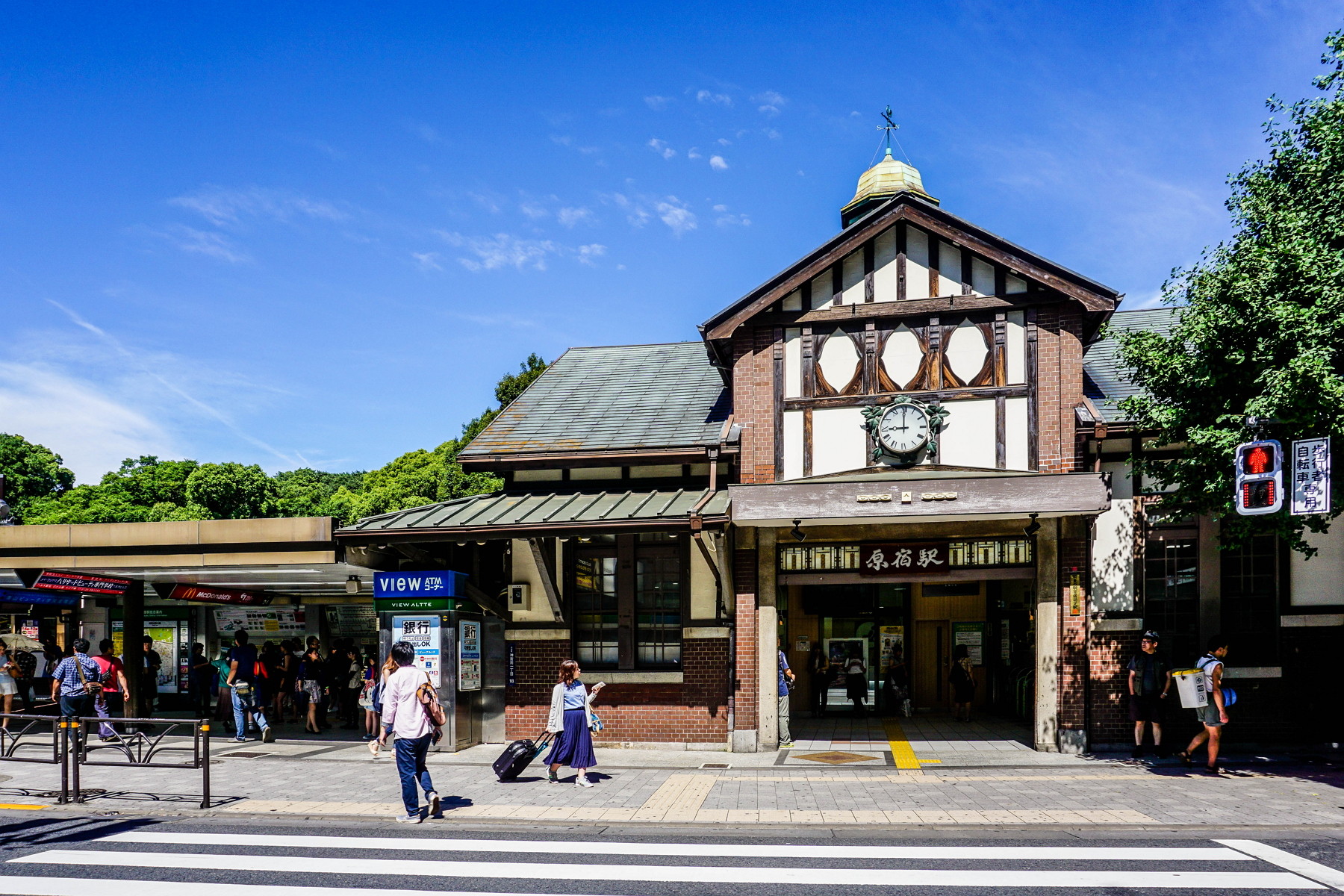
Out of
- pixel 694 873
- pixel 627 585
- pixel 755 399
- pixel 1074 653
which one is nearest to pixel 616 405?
pixel 755 399

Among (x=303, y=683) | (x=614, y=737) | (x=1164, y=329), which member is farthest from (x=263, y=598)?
(x=1164, y=329)

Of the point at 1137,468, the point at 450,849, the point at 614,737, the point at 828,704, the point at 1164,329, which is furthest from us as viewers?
the point at 828,704

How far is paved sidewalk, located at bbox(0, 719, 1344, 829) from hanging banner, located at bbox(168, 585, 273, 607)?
4.33m

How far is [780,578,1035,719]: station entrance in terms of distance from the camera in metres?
19.3

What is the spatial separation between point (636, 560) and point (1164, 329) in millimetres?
10413

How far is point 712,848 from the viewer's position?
862cm

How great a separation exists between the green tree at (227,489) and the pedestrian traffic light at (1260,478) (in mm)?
51406

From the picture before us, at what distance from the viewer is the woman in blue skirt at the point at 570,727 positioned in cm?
1176

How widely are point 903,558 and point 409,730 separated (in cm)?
787

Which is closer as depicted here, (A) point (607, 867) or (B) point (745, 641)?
(A) point (607, 867)

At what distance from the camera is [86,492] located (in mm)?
53719

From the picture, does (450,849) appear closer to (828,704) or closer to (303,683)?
(303,683)

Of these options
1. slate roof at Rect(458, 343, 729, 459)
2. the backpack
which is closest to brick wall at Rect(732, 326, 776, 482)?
slate roof at Rect(458, 343, 729, 459)

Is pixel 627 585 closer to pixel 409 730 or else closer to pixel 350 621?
pixel 409 730
